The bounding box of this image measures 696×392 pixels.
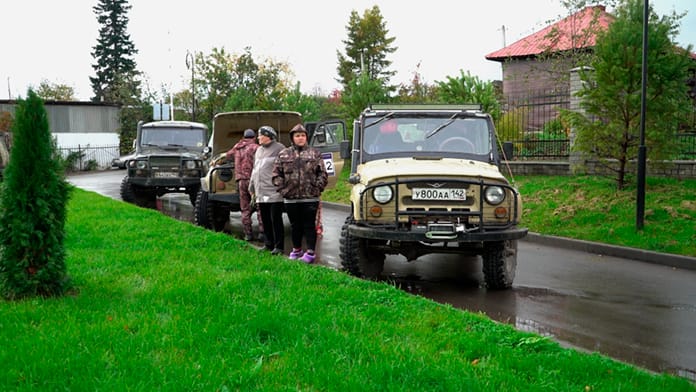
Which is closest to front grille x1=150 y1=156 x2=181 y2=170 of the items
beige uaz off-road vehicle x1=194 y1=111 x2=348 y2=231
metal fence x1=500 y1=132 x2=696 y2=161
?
beige uaz off-road vehicle x1=194 y1=111 x2=348 y2=231

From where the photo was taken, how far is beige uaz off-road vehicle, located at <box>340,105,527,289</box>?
756cm

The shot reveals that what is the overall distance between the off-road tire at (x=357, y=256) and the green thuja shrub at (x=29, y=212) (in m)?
3.25

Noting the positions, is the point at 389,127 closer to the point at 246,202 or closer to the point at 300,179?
the point at 300,179

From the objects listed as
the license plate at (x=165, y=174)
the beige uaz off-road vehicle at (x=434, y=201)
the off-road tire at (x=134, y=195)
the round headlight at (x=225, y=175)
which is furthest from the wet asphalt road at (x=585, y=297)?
the off-road tire at (x=134, y=195)

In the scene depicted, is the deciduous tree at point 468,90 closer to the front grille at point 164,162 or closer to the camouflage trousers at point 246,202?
the front grille at point 164,162

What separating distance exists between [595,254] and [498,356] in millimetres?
6891

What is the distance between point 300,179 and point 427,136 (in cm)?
168

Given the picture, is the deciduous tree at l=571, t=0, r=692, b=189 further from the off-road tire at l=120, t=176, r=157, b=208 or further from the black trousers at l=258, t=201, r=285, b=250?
the off-road tire at l=120, t=176, r=157, b=208

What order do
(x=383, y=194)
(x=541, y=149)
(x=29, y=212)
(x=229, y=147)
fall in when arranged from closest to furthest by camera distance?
1. (x=29, y=212)
2. (x=383, y=194)
3. (x=229, y=147)
4. (x=541, y=149)

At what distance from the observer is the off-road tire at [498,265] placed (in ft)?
25.9

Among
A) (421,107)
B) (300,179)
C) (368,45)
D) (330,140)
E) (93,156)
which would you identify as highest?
→ (368,45)

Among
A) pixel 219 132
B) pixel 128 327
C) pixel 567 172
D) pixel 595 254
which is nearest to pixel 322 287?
pixel 128 327

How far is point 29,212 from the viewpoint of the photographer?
6008mm

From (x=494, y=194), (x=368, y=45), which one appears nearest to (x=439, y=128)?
(x=494, y=194)
